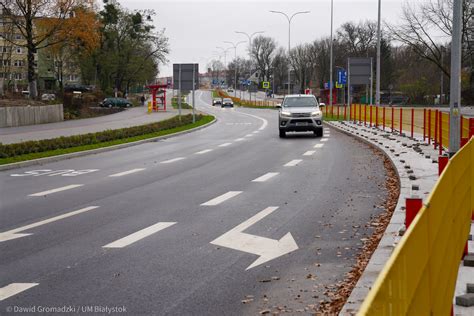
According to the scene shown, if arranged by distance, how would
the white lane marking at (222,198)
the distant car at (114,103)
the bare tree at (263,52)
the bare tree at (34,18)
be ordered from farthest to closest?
the bare tree at (263,52), the distant car at (114,103), the bare tree at (34,18), the white lane marking at (222,198)

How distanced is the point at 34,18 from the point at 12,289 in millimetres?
60661

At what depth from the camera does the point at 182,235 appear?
8.41m

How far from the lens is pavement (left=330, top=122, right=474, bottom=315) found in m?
5.55

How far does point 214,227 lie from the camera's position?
896 cm

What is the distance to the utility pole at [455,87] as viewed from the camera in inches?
538

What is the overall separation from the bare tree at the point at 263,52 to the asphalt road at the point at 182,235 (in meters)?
149

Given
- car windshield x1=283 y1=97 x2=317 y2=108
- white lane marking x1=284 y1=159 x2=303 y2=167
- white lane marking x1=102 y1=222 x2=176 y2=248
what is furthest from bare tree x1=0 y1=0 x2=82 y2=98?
white lane marking x1=102 y1=222 x2=176 y2=248

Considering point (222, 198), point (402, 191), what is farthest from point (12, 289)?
point (402, 191)

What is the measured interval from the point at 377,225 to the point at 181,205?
11.1 ft

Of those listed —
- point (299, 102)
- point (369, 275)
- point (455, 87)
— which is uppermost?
point (455, 87)

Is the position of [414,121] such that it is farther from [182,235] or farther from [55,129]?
[182,235]

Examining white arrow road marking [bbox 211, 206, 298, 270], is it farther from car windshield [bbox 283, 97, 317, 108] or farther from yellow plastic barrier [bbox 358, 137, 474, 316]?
car windshield [bbox 283, 97, 317, 108]

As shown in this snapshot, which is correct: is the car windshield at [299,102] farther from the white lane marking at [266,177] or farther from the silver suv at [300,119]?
the white lane marking at [266,177]

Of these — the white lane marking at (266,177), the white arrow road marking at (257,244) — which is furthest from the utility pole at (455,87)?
the white arrow road marking at (257,244)
